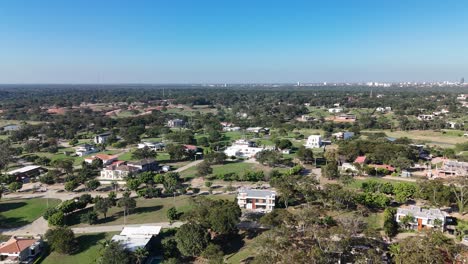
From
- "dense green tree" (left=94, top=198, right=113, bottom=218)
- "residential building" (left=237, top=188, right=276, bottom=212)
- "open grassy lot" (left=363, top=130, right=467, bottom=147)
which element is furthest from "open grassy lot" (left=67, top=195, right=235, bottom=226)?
"open grassy lot" (left=363, top=130, right=467, bottom=147)

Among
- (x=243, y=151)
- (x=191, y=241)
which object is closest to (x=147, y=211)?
(x=191, y=241)

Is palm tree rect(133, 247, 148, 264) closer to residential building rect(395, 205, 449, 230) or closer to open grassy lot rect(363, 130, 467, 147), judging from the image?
residential building rect(395, 205, 449, 230)

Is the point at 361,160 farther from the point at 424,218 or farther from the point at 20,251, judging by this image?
the point at 20,251

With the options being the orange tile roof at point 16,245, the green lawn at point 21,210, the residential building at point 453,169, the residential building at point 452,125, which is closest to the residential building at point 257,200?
the orange tile roof at point 16,245

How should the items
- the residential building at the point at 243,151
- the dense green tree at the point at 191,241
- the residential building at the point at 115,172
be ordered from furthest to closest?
the residential building at the point at 243,151
the residential building at the point at 115,172
the dense green tree at the point at 191,241

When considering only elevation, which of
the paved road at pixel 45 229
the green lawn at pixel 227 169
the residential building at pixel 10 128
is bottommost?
the paved road at pixel 45 229

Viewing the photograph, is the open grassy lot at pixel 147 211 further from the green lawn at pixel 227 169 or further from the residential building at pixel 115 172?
the residential building at pixel 115 172

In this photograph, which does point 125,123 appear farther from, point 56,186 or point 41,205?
point 41,205

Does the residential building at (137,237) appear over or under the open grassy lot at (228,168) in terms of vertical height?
over

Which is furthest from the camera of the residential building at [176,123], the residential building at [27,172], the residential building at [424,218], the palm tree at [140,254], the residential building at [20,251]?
the residential building at [176,123]
